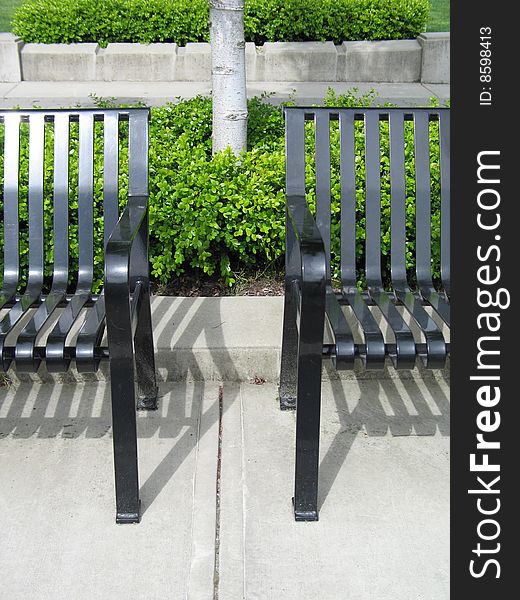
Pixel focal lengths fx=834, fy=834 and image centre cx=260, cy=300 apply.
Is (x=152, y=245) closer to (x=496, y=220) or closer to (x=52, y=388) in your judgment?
(x=52, y=388)

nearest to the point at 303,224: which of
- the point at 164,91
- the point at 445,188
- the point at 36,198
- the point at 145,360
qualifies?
the point at 445,188

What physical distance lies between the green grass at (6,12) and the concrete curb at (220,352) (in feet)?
32.8

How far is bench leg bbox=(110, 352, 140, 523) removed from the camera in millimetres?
2600

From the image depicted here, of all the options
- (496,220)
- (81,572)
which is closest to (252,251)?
(496,220)

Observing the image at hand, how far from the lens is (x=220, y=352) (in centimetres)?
349

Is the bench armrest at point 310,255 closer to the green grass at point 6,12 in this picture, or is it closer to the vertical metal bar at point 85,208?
the vertical metal bar at point 85,208

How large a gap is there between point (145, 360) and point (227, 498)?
70 centimetres

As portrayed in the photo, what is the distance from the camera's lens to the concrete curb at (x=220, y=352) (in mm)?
3492

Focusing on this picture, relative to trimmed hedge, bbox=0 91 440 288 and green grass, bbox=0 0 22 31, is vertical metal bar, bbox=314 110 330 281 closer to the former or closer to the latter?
trimmed hedge, bbox=0 91 440 288

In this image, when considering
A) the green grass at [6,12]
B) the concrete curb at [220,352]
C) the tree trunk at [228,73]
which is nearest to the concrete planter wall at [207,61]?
the green grass at [6,12]

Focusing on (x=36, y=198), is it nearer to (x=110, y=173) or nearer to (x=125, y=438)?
(x=110, y=173)

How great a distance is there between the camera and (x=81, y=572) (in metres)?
2.52

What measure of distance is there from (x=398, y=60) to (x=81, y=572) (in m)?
7.82

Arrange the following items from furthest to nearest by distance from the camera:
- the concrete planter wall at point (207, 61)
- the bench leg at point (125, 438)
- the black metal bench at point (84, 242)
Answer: the concrete planter wall at point (207, 61) → the black metal bench at point (84, 242) → the bench leg at point (125, 438)
